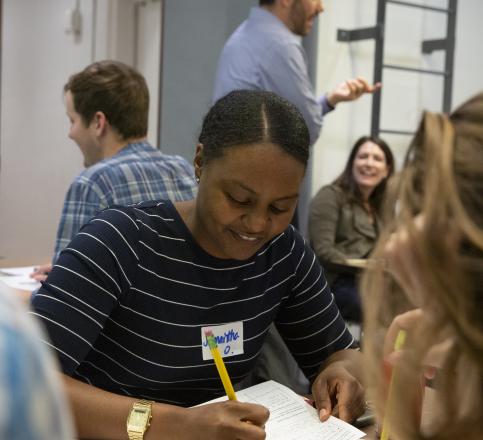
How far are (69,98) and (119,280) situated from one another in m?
1.35

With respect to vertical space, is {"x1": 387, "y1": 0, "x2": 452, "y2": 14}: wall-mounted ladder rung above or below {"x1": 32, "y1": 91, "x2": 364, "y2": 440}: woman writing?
above

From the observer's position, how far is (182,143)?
4.55m

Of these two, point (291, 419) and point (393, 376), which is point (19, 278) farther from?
point (393, 376)

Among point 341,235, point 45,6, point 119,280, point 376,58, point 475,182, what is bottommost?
point 341,235

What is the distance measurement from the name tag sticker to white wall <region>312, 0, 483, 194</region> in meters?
3.67

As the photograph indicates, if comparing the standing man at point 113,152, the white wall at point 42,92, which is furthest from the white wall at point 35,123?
the standing man at point 113,152

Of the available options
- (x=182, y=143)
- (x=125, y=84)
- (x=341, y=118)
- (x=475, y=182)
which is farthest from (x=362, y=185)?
(x=475, y=182)

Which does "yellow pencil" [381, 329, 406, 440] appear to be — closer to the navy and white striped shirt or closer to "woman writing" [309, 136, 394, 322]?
the navy and white striped shirt

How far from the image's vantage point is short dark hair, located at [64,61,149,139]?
2.50 m

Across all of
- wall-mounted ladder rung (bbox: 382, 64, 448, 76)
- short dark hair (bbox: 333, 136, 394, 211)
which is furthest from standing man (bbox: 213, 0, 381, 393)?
wall-mounted ladder rung (bbox: 382, 64, 448, 76)

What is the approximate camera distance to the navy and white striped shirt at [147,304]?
1327 mm

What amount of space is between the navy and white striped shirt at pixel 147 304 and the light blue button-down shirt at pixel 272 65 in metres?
1.52

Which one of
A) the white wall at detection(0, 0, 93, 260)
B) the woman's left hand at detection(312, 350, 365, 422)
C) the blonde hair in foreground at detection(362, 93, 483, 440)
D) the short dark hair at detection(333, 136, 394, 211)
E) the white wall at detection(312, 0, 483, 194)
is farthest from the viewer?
the white wall at detection(0, 0, 93, 260)

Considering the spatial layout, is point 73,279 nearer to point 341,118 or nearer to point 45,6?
point 341,118
